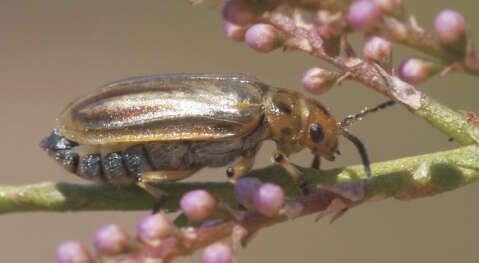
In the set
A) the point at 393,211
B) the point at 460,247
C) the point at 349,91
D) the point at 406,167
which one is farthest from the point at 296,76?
the point at 406,167

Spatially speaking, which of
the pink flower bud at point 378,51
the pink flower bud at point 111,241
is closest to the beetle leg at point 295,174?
the pink flower bud at point 378,51

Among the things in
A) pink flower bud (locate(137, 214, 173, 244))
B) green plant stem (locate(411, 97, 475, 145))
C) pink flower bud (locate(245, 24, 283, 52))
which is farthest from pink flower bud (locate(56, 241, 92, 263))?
green plant stem (locate(411, 97, 475, 145))

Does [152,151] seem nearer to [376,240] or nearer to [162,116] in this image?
[162,116]

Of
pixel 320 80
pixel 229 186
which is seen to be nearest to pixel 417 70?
pixel 320 80

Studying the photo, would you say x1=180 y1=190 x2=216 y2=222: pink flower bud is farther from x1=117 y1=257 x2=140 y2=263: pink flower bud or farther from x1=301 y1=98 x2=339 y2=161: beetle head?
x1=301 y1=98 x2=339 y2=161: beetle head

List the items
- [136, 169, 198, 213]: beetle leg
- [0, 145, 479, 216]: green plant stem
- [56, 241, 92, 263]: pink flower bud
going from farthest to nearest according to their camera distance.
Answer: [136, 169, 198, 213]: beetle leg → [0, 145, 479, 216]: green plant stem → [56, 241, 92, 263]: pink flower bud

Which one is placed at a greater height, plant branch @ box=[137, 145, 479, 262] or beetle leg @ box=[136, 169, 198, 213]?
plant branch @ box=[137, 145, 479, 262]

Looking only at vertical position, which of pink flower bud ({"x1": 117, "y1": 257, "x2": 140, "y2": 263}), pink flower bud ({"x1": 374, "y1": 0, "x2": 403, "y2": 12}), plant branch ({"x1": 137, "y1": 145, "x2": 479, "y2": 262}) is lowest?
plant branch ({"x1": 137, "y1": 145, "x2": 479, "y2": 262})
